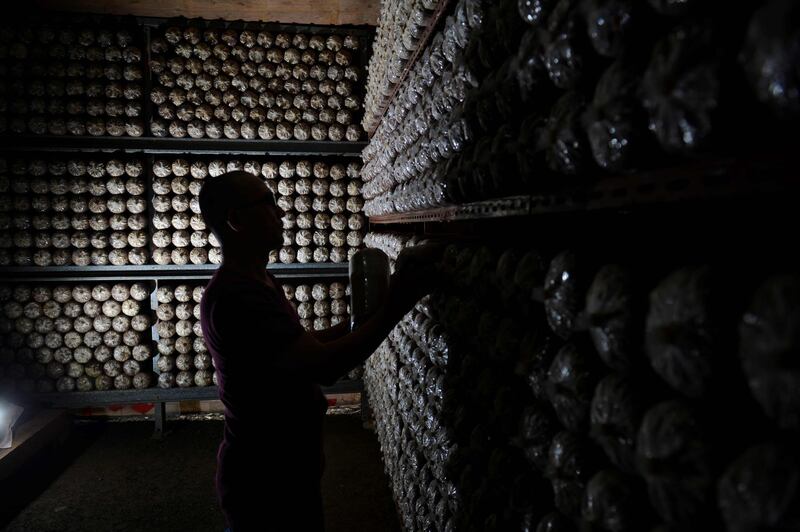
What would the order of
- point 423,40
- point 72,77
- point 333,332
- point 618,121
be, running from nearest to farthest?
point 618,121
point 423,40
point 333,332
point 72,77

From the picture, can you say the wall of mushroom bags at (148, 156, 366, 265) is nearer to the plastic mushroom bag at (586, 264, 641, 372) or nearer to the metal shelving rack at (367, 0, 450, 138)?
the metal shelving rack at (367, 0, 450, 138)

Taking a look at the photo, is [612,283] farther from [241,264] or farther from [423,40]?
[423,40]

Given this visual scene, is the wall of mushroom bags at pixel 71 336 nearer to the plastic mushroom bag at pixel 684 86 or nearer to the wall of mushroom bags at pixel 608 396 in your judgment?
the wall of mushroom bags at pixel 608 396

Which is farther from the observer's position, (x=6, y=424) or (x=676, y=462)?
(x=6, y=424)

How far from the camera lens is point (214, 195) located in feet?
6.12

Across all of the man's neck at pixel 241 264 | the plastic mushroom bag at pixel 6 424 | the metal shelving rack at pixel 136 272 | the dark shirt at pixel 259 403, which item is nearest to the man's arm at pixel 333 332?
the dark shirt at pixel 259 403

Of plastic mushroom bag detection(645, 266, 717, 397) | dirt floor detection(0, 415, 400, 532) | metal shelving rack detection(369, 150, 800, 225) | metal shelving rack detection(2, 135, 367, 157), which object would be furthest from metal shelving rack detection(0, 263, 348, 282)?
plastic mushroom bag detection(645, 266, 717, 397)

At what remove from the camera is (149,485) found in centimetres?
370

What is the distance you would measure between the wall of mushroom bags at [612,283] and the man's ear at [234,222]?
758 millimetres

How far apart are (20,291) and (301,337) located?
12.8 ft

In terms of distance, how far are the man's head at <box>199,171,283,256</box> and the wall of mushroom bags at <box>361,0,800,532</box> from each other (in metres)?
0.66

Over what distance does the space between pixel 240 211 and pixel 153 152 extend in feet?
10.2

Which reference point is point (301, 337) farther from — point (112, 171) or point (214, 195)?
point (112, 171)

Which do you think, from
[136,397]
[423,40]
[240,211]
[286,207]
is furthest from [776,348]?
[136,397]
